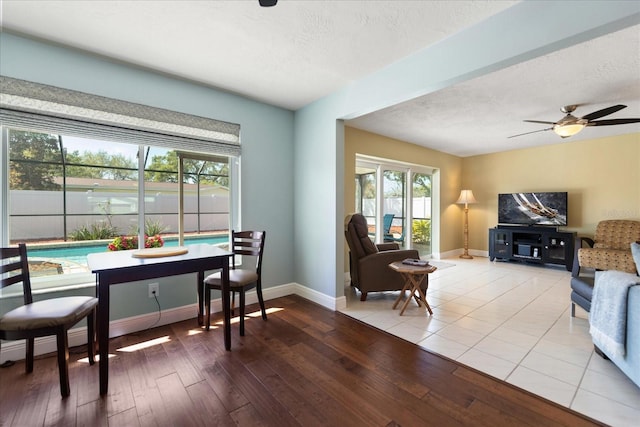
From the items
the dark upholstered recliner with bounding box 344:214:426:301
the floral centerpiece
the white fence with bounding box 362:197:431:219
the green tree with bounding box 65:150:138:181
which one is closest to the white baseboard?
the dark upholstered recliner with bounding box 344:214:426:301

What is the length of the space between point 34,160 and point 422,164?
5.53 meters

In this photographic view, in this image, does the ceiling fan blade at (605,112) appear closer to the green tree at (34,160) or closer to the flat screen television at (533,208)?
the flat screen television at (533,208)

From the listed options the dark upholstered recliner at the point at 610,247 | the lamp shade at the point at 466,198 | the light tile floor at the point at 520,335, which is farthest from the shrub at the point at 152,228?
the lamp shade at the point at 466,198

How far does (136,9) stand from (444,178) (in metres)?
5.90

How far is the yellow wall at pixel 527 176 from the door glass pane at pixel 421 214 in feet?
1.04

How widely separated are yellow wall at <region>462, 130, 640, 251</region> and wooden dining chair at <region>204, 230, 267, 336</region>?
5547 millimetres

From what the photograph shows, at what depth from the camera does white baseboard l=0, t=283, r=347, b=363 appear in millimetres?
1976

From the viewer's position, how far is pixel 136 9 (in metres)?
1.74

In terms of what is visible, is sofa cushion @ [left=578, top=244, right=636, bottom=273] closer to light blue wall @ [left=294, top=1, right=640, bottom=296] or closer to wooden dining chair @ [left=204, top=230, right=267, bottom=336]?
light blue wall @ [left=294, top=1, right=640, bottom=296]

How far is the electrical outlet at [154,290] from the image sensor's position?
2533 millimetres

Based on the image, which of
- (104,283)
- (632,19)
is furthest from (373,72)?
(104,283)

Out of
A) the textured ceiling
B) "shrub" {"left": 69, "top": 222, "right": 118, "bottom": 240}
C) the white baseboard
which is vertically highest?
the textured ceiling

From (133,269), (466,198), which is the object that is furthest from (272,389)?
(466,198)

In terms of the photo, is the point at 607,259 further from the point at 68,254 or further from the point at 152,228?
the point at 68,254
